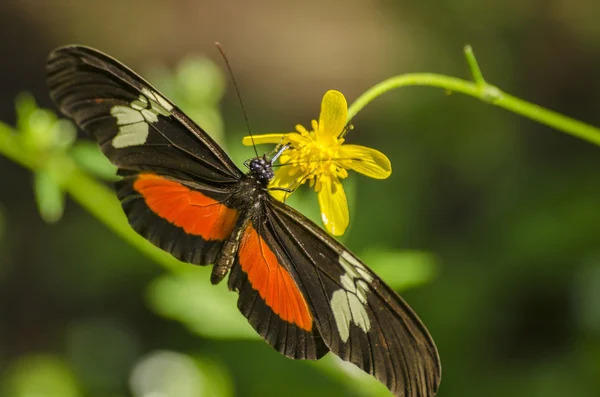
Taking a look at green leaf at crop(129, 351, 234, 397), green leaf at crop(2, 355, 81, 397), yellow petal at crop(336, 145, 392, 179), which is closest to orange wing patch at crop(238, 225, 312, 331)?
yellow petal at crop(336, 145, 392, 179)

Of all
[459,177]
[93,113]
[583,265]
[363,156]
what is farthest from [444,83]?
[459,177]

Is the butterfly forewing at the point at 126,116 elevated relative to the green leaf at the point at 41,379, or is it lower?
lower

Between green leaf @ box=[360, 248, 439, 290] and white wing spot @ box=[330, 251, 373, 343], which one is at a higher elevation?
green leaf @ box=[360, 248, 439, 290]

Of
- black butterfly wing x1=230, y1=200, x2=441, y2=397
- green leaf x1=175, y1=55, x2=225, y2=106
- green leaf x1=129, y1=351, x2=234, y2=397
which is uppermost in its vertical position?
green leaf x1=175, y1=55, x2=225, y2=106

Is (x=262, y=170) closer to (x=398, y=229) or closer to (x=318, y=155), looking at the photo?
(x=318, y=155)

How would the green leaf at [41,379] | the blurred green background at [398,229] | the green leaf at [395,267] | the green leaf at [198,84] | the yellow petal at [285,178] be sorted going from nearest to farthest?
the yellow petal at [285,178] → the green leaf at [395,267] → the green leaf at [198,84] → the blurred green background at [398,229] → the green leaf at [41,379]

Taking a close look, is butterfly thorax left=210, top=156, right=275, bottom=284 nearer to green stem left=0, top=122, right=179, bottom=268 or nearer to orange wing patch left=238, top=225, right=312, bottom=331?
orange wing patch left=238, top=225, right=312, bottom=331

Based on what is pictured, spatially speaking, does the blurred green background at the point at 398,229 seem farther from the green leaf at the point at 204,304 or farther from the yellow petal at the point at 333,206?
the yellow petal at the point at 333,206

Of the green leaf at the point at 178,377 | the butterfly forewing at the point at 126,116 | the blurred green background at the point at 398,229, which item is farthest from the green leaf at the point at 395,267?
the green leaf at the point at 178,377
